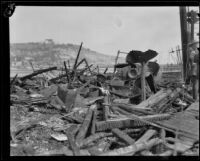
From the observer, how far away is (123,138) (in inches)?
206

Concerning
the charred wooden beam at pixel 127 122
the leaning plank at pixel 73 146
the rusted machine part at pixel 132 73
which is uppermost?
the rusted machine part at pixel 132 73

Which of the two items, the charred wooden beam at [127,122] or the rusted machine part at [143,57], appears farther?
the rusted machine part at [143,57]

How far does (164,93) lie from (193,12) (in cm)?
571

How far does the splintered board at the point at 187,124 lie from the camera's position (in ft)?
15.2

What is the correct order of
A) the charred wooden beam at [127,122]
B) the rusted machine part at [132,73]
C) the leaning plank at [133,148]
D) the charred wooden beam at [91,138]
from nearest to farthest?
the leaning plank at [133,148] < the charred wooden beam at [91,138] < the charred wooden beam at [127,122] < the rusted machine part at [132,73]

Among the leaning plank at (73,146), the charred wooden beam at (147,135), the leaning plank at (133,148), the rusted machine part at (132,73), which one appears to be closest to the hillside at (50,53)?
the rusted machine part at (132,73)

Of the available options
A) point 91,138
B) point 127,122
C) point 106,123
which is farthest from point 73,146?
point 127,122

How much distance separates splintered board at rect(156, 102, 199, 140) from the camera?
4632 mm

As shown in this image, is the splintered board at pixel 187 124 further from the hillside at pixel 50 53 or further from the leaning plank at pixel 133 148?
the hillside at pixel 50 53

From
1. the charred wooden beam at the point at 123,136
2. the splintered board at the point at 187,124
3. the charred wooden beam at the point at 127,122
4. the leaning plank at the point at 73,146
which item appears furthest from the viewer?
the charred wooden beam at the point at 127,122

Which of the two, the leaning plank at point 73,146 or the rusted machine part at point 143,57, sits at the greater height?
the rusted machine part at point 143,57

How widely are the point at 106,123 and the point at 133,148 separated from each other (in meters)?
1.64

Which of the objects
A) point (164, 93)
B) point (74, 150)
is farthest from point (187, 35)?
point (74, 150)
